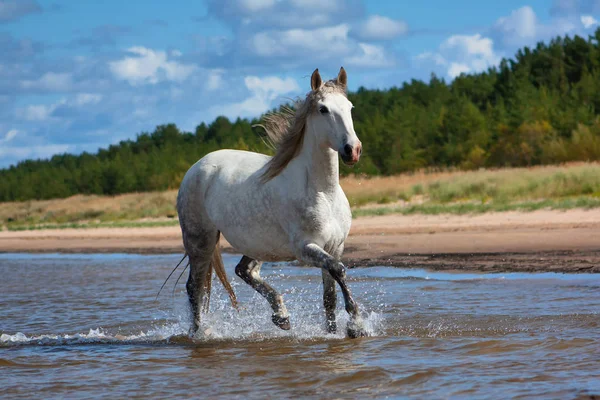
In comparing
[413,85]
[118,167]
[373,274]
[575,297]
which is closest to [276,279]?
[373,274]

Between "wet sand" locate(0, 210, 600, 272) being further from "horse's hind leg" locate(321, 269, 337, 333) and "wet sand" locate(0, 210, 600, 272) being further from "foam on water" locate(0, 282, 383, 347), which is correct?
"horse's hind leg" locate(321, 269, 337, 333)

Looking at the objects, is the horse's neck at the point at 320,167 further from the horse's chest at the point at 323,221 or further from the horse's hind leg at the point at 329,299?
the horse's hind leg at the point at 329,299

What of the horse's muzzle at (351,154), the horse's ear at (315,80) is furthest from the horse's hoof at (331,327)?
the horse's ear at (315,80)

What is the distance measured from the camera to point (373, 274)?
1269 centimetres

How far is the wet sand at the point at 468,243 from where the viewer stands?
12.7 metres

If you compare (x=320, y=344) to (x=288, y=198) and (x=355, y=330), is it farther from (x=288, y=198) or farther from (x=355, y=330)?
(x=288, y=198)

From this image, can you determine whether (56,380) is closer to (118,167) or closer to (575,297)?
(575,297)

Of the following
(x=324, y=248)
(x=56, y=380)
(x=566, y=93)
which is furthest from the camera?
(x=566, y=93)

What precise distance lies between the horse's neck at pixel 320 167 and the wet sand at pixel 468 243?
5728 millimetres

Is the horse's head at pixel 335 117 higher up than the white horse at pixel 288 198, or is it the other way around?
the horse's head at pixel 335 117

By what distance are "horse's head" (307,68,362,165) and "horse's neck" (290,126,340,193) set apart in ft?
0.30

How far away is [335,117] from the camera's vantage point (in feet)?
20.8

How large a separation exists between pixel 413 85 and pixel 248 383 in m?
81.1

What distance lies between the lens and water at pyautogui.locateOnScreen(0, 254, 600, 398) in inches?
220
